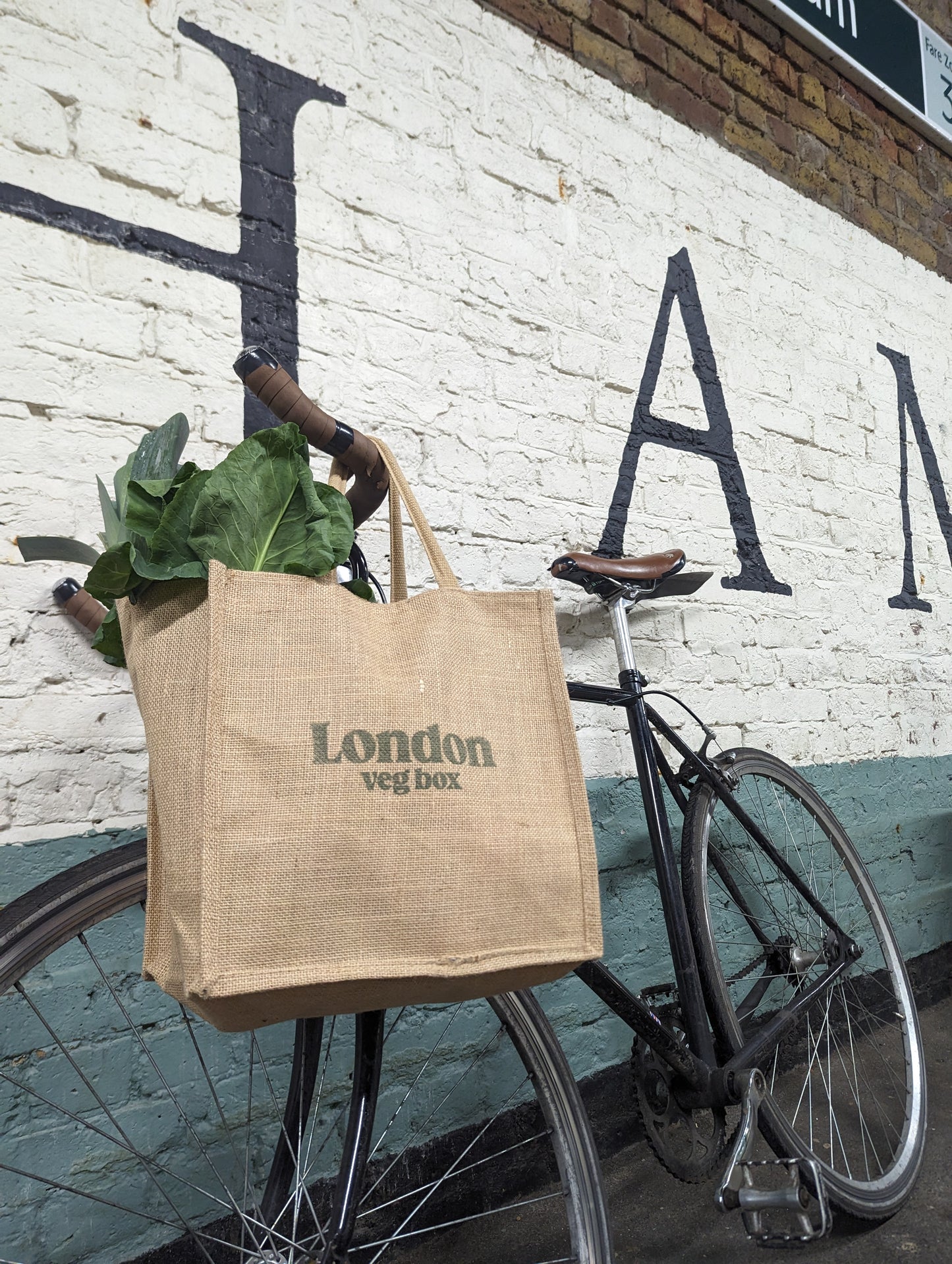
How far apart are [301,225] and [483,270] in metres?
0.44

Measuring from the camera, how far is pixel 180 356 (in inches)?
59.0

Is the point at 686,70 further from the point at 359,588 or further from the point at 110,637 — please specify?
the point at 110,637

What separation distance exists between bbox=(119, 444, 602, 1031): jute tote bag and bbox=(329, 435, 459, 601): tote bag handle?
0.03 metres

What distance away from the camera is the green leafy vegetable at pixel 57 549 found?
938 millimetres

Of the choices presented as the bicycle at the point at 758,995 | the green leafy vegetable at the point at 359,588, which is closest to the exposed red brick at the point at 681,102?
the bicycle at the point at 758,995

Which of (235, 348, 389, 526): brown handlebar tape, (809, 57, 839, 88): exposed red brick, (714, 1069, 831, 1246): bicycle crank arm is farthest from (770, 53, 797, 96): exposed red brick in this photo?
(714, 1069, 831, 1246): bicycle crank arm

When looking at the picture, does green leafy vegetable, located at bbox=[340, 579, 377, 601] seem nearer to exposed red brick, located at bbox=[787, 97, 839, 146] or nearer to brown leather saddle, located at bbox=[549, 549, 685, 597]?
brown leather saddle, located at bbox=[549, 549, 685, 597]

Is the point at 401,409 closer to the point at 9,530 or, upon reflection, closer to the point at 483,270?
the point at 483,270

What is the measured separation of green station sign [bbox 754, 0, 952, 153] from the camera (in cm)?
277

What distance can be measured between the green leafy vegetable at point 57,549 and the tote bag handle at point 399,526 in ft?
0.91

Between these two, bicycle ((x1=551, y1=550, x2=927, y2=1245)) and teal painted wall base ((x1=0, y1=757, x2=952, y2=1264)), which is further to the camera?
bicycle ((x1=551, y1=550, x2=927, y2=1245))

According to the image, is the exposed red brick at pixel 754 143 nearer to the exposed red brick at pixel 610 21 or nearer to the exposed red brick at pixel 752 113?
the exposed red brick at pixel 752 113

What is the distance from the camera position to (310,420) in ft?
3.08

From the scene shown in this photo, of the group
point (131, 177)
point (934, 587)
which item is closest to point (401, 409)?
point (131, 177)
